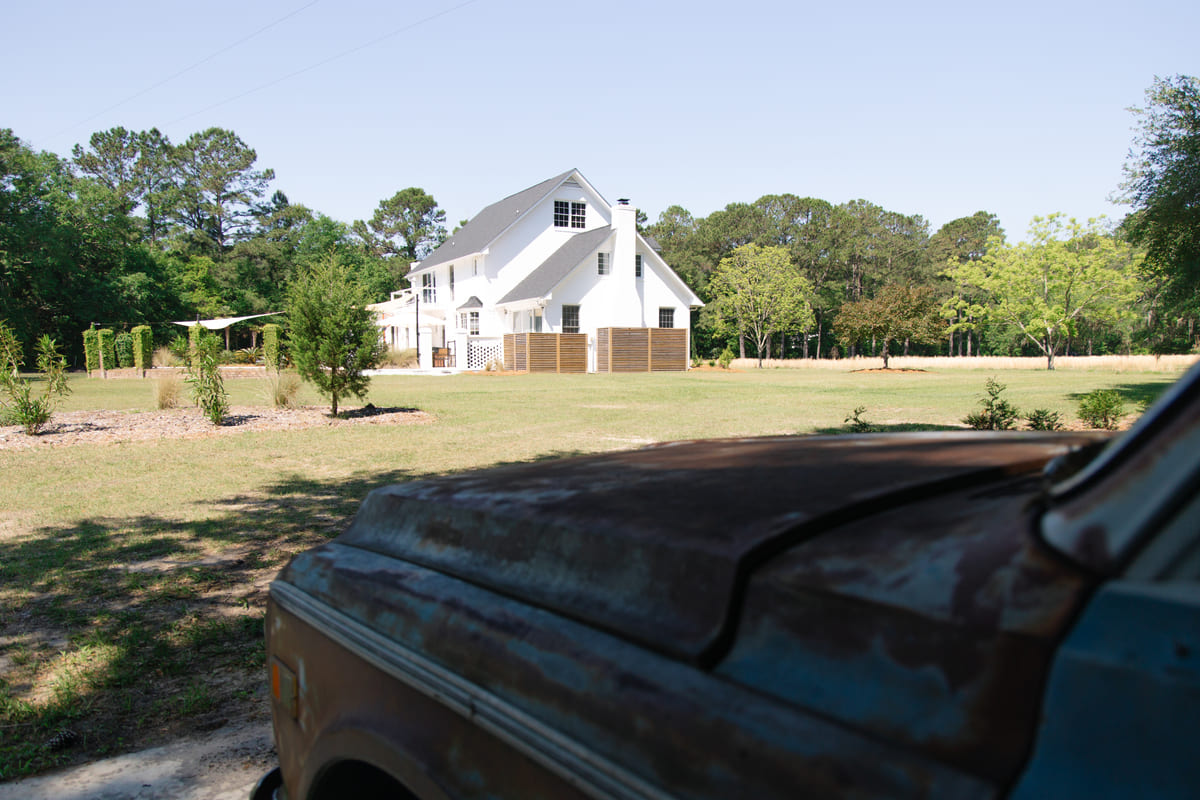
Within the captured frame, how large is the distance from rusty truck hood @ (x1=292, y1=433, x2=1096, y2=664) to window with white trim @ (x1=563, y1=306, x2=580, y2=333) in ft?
121

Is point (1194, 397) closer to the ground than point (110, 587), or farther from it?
farther from it

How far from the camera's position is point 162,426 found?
547 inches

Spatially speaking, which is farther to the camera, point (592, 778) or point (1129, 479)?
point (592, 778)

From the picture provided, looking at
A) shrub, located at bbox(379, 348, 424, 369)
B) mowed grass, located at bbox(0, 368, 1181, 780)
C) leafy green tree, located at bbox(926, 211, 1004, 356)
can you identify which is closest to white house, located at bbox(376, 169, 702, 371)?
shrub, located at bbox(379, 348, 424, 369)

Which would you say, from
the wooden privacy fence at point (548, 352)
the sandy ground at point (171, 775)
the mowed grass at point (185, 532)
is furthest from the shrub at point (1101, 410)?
the wooden privacy fence at point (548, 352)

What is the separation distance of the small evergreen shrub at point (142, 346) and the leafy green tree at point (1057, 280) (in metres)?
49.5

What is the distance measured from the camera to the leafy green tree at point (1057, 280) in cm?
4903

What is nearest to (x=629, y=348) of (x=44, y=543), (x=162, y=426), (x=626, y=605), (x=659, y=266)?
(x=659, y=266)

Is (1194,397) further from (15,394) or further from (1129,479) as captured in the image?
(15,394)

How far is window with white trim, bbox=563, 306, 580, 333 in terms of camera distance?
3878 cm

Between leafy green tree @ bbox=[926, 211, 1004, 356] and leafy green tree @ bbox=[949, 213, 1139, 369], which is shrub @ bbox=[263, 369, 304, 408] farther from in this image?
leafy green tree @ bbox=[926, 211, 1004, 356]

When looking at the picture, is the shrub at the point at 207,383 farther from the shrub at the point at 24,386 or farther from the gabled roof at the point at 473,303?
the gabled roof at the point at 473,303

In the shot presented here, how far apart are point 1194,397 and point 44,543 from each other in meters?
7.86

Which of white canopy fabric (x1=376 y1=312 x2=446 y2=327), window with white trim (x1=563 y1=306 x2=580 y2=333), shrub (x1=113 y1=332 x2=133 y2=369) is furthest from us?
white canopy fabric (x1=376 y1=312 x2=446 y2=327)
